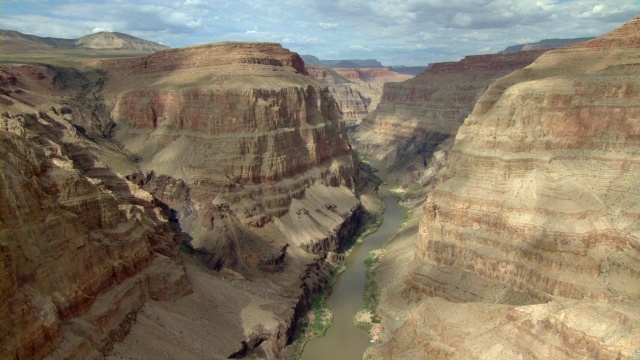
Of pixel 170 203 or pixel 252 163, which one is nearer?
pixel 252 163

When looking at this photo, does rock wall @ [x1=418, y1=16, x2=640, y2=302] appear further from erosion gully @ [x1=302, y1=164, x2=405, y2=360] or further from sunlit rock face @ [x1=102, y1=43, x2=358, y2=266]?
sunlit rock face @ [x1=102, y1=43, x2=358, y2=266]

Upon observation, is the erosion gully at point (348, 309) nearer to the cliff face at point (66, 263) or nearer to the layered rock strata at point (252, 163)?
the layered rock strata at point (252, 163)

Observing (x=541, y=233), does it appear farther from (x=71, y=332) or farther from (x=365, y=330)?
A: (x=71, y=332)

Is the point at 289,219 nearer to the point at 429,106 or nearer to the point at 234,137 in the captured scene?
the point at 234,137

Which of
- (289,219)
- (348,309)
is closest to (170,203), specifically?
(289,219)

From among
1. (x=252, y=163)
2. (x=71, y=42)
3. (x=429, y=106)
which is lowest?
(x=252, y=163)

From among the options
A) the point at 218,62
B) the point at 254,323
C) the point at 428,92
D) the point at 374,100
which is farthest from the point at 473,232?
the point at 374,100

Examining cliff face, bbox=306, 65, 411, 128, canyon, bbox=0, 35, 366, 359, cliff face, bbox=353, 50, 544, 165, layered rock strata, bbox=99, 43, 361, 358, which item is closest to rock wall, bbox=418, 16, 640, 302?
layered rock strata, bbox=99, 43, 361, 358
